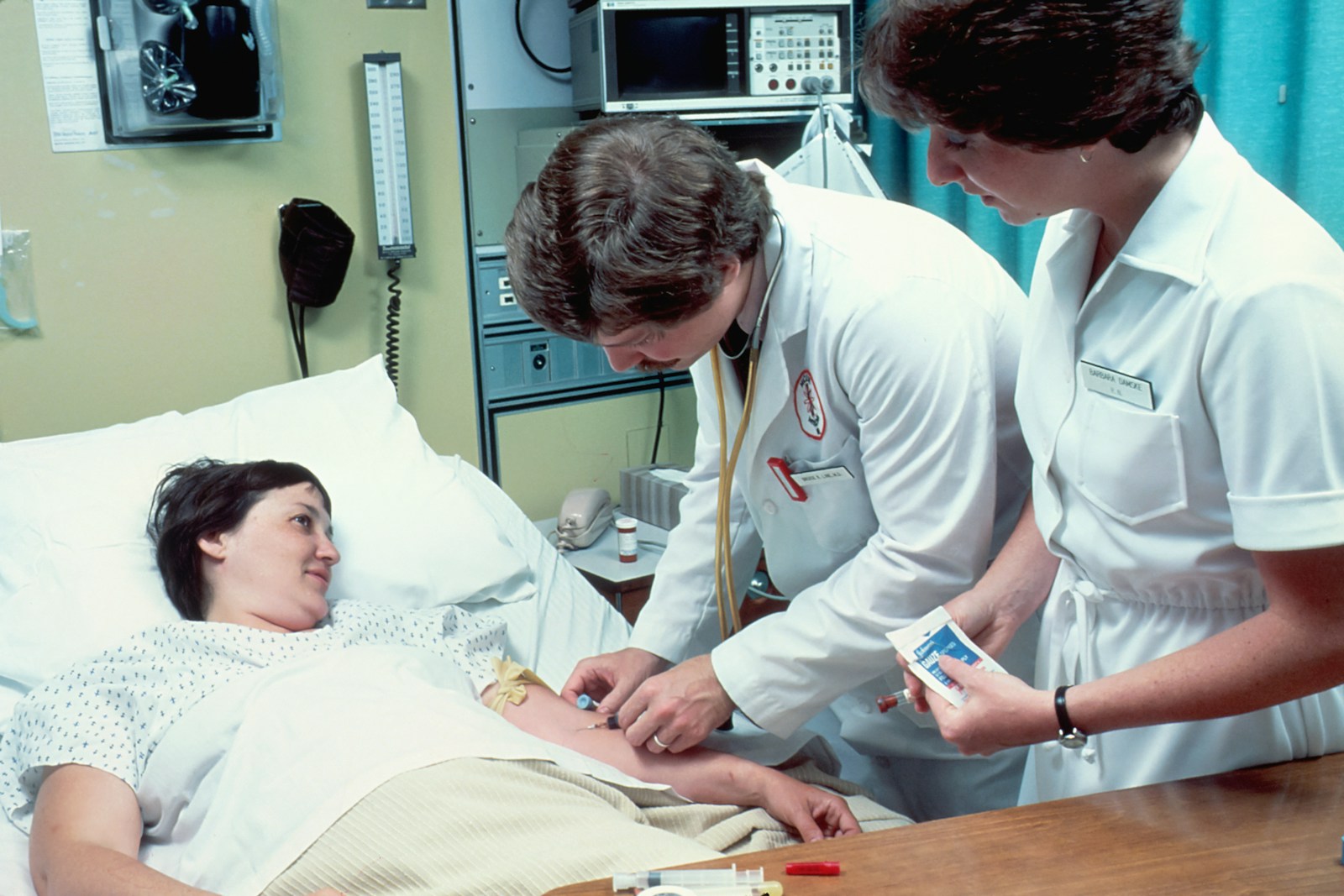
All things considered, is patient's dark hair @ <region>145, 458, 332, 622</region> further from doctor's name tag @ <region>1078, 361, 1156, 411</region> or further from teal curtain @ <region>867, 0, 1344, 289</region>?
teal curtain @ <region>867, 0, 1344, 289</region>

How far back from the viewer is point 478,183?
255 cm

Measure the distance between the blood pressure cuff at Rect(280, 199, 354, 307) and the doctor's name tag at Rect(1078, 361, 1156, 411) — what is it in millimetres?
1659

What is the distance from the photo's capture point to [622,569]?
2.38 meters

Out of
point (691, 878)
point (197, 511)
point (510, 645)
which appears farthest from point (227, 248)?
point (691, 878)

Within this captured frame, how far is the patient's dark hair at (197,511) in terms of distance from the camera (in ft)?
5.82

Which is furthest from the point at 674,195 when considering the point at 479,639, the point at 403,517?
the point at 403,517

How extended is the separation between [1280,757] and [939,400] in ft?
1.62

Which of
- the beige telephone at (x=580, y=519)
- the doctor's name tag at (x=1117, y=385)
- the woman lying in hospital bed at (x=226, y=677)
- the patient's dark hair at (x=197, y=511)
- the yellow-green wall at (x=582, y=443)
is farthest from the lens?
the yellow-green wall at (x=582, y=443)

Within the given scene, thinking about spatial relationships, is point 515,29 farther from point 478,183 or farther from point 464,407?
point 464,407

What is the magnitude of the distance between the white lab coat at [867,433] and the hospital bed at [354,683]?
23 cm

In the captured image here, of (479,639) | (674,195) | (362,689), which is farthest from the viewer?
(479,639)

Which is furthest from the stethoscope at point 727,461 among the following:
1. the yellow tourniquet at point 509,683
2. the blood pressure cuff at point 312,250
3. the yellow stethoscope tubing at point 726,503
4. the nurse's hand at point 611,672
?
the blood pressure cuff at point 312,250

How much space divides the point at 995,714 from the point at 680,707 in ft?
1.62

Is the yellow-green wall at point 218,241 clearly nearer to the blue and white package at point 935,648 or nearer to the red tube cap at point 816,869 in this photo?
the blue and white package at point 935,648
